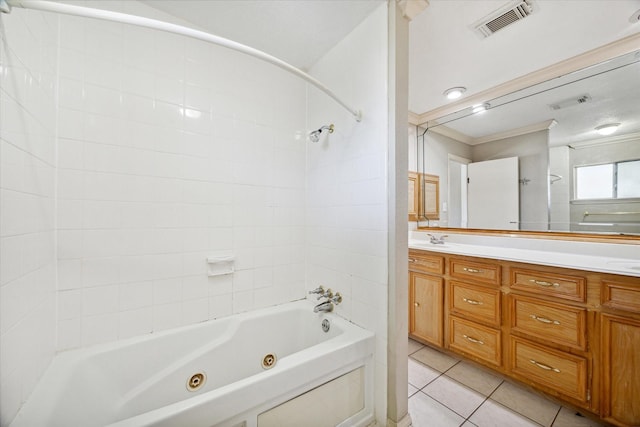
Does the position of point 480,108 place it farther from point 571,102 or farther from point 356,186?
point 356,186

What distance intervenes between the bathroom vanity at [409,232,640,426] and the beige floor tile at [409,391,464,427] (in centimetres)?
54

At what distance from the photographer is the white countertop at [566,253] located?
1.36m

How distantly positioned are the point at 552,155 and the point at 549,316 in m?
1.34

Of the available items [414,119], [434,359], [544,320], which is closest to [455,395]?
[434,359]

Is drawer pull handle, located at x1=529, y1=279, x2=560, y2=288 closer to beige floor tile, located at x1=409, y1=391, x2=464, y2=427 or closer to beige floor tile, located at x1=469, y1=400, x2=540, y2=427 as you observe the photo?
beige floor tile, located at x1=469, y1=400, x2=540, y2=427

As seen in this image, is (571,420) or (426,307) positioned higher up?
(426,307)

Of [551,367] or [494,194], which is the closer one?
[551,367]

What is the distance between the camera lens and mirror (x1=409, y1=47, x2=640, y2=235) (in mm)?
1623

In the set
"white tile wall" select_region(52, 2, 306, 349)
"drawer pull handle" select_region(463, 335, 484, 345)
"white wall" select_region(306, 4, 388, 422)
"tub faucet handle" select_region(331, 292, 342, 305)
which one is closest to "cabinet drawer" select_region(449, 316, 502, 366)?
"drawer pull handle" select_region(463, 335, 484, 345)

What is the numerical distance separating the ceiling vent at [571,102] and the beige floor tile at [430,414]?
2.44m

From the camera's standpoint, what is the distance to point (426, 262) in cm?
211

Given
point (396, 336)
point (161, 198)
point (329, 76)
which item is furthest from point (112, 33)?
point (396, 336)

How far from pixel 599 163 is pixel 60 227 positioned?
3411 millimetres

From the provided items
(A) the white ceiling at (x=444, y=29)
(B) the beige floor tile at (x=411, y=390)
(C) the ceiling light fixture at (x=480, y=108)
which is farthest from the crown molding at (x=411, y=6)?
(B) the beige floor tile at (x=411, y=390)
